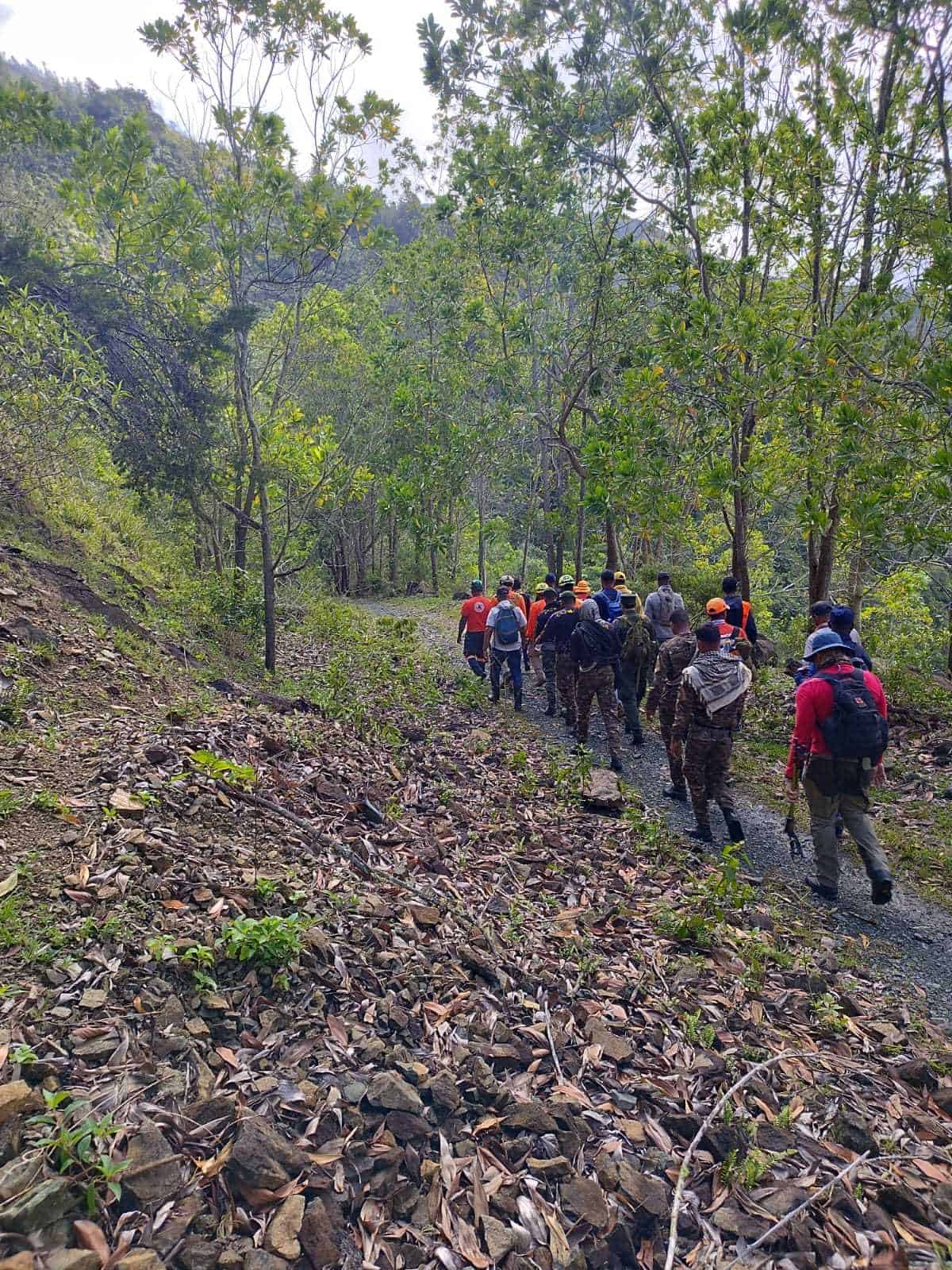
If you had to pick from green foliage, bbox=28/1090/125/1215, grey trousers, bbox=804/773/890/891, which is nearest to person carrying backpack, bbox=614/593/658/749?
grey trousers, bbox=804/773/890/891

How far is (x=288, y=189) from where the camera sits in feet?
30.6

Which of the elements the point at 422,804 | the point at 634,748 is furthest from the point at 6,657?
the point at 634,748

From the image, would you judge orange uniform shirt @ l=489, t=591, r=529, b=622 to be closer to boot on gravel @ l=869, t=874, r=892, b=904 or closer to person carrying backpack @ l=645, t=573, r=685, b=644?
person carrying backpack @ l=645, t=573, r=685, b=644

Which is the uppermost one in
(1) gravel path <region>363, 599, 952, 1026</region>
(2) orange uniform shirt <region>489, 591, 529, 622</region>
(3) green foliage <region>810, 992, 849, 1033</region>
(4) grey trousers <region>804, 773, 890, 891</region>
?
(2) orange uniform shirt <region>489, 591, 529, 622</region>

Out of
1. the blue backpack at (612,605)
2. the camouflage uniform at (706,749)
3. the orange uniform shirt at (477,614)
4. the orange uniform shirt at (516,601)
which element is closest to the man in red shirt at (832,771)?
the camouflage uniform at (706,749)

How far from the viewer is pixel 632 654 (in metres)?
9.70

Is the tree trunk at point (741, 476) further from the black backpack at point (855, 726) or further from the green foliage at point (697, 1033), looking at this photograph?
the green foliage at point (697, 1033)

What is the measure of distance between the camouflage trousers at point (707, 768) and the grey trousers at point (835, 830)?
90 cm

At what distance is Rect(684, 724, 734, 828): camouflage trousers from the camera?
6.95 meters

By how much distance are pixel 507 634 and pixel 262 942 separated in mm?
7915

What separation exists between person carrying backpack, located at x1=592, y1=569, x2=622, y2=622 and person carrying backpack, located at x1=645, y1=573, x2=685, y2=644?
1.55ft

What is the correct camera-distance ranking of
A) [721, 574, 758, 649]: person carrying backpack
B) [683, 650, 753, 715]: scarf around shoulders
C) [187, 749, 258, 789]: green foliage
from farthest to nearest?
[721, 574, 758, 649]: person carrying backpack
[683, 650, 753, 715]: scarf around shoulders
[187, 749, 258, 789]: green foliage

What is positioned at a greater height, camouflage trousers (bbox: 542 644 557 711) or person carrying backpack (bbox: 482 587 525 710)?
person carrying backpack (bbox: 482 587 525 710)

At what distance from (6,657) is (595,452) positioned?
7.82 meters
